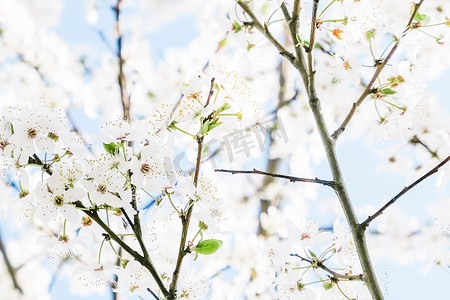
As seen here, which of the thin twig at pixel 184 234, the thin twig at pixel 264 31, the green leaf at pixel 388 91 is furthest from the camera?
the green leaf at pixel 388 91

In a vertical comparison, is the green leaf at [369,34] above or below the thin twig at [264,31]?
above

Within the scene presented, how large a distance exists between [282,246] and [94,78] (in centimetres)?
298

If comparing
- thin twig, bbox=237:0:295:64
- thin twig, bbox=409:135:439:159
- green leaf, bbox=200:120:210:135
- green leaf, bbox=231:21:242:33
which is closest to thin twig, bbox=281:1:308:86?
thin twig, bbox=237:0:295:64

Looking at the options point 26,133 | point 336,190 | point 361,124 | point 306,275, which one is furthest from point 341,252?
point 361,124

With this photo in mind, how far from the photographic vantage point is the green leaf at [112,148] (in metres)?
0.88

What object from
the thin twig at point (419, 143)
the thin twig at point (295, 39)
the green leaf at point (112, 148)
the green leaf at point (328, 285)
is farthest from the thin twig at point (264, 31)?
the thin twig at point (419, 143)

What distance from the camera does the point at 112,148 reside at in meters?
0.89

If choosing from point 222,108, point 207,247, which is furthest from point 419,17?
point 207,247

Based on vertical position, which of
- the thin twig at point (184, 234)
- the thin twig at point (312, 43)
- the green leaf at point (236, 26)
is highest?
the green leaf at point (236, 26)

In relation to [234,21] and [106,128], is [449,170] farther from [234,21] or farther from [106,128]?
[106,128]

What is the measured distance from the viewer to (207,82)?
94 cm

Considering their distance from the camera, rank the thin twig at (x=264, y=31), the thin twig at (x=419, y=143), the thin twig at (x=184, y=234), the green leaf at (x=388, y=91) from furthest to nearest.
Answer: the thin twig at (x=419, y=143) < the green leaf at (x=388, y=91) < the thin twig at (x=264, y=31) < the thin twig at (x=184, y=234)

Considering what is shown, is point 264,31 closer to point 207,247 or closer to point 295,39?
point 295,39

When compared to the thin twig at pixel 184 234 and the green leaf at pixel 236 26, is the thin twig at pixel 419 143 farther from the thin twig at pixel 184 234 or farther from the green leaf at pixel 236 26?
the thin twig at pixel 184 234
